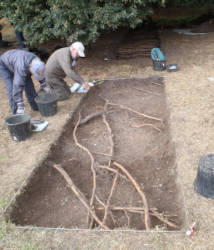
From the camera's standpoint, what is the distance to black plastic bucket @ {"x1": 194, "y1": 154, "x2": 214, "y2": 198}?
263 cm

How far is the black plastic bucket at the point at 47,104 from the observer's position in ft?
16.1

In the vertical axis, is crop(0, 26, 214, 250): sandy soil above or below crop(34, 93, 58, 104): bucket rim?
below

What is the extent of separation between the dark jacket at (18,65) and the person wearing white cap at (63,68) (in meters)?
0.84

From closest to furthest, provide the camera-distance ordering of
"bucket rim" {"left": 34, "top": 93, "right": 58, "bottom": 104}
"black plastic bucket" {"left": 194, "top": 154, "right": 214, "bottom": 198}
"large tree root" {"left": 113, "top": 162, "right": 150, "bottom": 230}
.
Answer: "black plastic bucket" {"left": 194, "top": 154, "right": 214, "bottom": 198} < "large tree root" {"left": 113, "top": 162, "right": 150, "bottom": 230} < "bucket rim" {"left": 34, "top": 93, "right": 58, "bottom": 104}

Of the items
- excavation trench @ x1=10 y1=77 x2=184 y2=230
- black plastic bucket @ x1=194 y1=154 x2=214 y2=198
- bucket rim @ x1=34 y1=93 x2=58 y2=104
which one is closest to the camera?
black plastic bucket @ x1=194 y1=154 x2=214 y2=198

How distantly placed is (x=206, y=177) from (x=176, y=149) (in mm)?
985

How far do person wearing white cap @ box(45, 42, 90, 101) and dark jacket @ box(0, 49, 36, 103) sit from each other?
0.84m

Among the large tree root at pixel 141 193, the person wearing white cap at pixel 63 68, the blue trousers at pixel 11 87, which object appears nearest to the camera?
the large tree root at pixel 141 193

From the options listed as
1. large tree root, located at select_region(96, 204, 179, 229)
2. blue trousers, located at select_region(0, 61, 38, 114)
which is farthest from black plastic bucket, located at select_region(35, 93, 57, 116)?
large tree root, located at select_region(96, 204, 179, 229)

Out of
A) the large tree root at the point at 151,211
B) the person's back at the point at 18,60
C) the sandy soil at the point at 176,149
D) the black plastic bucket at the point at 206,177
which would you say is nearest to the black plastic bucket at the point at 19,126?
the sandy soil at the point at 176,149

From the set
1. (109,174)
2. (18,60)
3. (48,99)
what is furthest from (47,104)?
(109,174)

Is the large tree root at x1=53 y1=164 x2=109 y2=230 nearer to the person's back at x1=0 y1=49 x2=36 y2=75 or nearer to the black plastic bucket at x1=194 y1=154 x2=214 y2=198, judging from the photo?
the black plastic bucket at x1=194 y1=154 x2=214 y2=198

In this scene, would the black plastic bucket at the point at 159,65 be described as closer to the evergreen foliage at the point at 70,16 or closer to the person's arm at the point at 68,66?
the evergreen foliage at the point at 70,16

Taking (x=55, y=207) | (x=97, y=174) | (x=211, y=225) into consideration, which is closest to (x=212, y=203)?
(x=211, y=225)
